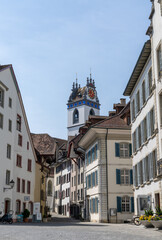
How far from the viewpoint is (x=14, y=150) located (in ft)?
139

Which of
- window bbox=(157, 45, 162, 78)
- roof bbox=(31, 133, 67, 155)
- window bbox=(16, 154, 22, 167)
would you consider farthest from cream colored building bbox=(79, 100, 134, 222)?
window bbox=(157, 45, 162, 78)

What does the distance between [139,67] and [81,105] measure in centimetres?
12755

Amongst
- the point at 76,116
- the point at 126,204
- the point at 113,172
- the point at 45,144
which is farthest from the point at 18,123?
the point at 76,116

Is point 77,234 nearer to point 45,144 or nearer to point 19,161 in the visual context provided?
point 19,161

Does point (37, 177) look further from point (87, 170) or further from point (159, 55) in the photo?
point (159, 55)

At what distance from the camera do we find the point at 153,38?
24.5 meters

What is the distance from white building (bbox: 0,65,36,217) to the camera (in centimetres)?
3909

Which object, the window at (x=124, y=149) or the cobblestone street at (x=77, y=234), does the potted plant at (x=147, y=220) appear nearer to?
the cobblestone street at (x=77, y=234)

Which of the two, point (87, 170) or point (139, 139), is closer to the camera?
point (139, 139)

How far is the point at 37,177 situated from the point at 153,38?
30.5 metres

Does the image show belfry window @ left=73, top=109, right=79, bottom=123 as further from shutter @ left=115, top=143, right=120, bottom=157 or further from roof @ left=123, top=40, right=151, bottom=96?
roof @ left=123, top=40, right=151, bottom=96

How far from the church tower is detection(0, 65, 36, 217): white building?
10291 centimetres

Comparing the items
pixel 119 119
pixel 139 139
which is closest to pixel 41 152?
pixel 119 119

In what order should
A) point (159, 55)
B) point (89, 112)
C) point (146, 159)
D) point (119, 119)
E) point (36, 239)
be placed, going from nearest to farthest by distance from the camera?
point (36, 239)
point (159, 55)
point (146, 159)
point (119, 119)
point (89, 112)
